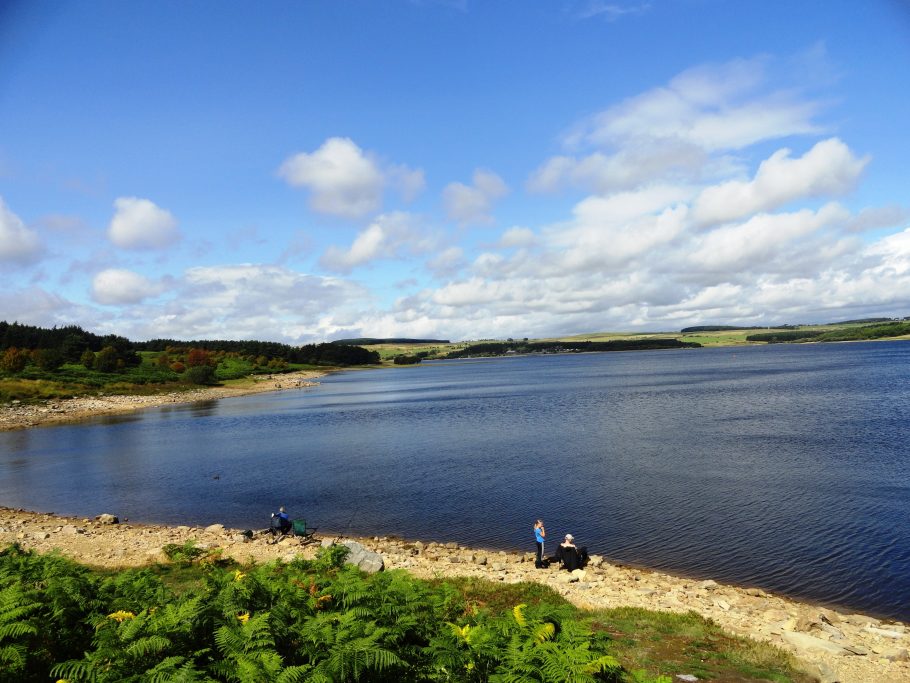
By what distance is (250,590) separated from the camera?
11.6m

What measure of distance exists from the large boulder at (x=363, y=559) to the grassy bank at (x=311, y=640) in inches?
210

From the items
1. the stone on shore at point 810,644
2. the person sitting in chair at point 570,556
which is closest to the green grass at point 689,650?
the stone on shore at point 810,644

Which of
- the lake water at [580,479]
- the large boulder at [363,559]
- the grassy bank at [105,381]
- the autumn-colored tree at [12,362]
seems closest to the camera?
the large boulder at [363,559]

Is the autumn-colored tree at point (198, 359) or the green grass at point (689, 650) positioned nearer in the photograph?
the green grass at point (689, 650)

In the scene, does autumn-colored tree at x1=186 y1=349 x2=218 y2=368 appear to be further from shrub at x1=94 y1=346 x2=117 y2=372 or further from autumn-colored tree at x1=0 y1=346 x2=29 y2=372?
autumn-colored tree at x1=0 y1=346 x2=29 y2=372

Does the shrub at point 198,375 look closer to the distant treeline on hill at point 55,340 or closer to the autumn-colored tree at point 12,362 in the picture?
the distant treeline on hill at point 55,340

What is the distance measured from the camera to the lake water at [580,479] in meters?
24.2

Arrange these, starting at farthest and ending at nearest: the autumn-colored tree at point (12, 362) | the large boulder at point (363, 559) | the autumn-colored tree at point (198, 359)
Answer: the autumn-colored tree at point (198, 359) < the autumn-colored tree at point (12, 362) < the large boulder at point (363, 559)

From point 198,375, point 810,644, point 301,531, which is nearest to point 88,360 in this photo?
point 198,375

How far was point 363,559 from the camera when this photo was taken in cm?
1994

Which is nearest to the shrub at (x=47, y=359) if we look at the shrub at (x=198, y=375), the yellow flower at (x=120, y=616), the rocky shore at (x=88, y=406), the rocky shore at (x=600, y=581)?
the rocky shore at (x=88, y=406)

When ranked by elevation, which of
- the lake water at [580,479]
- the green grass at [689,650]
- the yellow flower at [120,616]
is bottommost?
the lake water at [580,479]

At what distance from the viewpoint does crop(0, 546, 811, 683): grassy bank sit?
321 inches

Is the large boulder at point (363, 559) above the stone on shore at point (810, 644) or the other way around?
above
